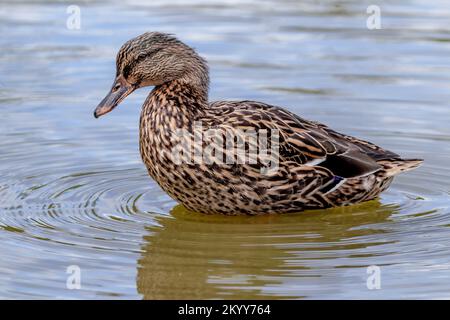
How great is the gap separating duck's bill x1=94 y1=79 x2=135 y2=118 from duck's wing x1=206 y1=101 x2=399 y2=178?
2.59 feet

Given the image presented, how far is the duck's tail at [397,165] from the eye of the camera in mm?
10836

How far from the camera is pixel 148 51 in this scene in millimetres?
10328

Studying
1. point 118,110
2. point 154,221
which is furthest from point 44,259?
→ point 118,110

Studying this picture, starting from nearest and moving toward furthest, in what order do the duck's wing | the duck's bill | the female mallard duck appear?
the female mallard duck, the duck's wing, the duck's bill

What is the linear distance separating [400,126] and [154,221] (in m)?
4.00

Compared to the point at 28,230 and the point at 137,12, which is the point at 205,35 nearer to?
the point at 137,12

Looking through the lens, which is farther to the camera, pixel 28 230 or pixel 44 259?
pixel 28 230

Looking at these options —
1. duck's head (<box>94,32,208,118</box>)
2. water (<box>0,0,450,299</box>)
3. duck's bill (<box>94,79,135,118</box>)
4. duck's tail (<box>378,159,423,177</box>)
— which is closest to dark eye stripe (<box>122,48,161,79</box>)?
duck's head (<box>94,32,208,118</box>)

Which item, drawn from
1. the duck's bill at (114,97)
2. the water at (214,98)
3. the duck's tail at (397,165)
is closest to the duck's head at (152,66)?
the duck's bill at (114,97)

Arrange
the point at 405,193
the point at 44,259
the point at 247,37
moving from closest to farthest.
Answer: the point at 44,259 < the point at 405,193 < the point at 247,37

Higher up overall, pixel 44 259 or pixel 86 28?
pixel 86 28

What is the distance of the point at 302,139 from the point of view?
10.5 meters

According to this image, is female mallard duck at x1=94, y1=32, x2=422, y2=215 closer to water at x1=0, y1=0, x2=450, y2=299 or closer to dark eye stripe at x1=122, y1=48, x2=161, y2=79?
dark eye stripe at x1=122, y1=48, x2=161, y2=79

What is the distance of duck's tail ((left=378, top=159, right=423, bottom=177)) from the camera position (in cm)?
1084
